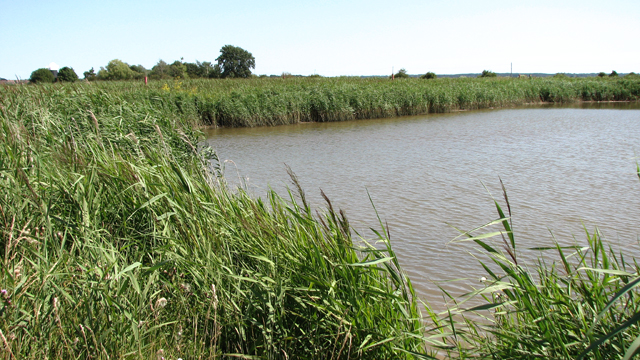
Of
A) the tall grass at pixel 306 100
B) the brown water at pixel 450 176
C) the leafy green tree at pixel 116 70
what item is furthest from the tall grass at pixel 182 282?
the leafy green tree at pixel 116 70

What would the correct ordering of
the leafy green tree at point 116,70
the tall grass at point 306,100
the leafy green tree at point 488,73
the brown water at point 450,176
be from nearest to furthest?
the brown water at point 450,176 < the tall grass at point 306,100 < the leafy green tree at point 488,73 < the leafy green tree at point 116,70

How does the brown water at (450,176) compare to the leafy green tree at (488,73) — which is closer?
the brown water at (450,176)

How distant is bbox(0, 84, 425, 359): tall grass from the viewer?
7.33ft

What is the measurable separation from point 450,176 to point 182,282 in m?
7.67

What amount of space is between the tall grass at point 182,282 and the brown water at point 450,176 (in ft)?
3.30

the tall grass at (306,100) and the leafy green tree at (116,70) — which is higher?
the leafy green tree at (116,70)

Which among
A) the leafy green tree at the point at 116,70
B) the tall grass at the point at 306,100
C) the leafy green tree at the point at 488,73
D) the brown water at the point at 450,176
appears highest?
the leafy green tree at the point at 116,70

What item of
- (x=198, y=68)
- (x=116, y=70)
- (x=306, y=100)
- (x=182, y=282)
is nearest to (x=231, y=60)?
(x=198, y=68)

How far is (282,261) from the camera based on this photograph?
290 centimetres

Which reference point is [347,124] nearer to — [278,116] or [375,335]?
[278,116]

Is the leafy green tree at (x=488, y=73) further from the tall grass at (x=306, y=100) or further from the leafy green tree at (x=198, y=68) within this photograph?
the leafy green tree at (x=198, y=68)

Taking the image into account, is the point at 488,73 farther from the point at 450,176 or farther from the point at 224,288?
the point at 224,288

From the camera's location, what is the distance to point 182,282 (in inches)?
112

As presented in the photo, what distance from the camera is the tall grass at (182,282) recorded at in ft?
7.33
